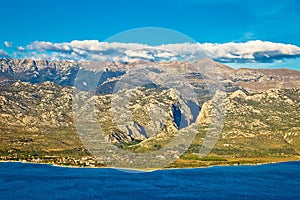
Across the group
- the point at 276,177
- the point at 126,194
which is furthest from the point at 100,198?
the point at 276,177

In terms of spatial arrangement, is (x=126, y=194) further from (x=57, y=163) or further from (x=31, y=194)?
(x=57, y=163)

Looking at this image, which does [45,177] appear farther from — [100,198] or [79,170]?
[100,198]

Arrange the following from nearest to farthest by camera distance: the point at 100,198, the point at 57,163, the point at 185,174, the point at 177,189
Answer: the point at 100,198, the point at 177,189, the point at 185,174, the point at 57,163

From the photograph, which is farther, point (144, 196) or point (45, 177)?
point (45, 177)

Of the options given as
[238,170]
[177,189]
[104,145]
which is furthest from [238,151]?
[177,189]

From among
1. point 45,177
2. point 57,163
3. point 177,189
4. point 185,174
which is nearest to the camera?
point 177,189

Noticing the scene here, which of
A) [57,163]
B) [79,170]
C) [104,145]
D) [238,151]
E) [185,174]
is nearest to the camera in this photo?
[185,174]
